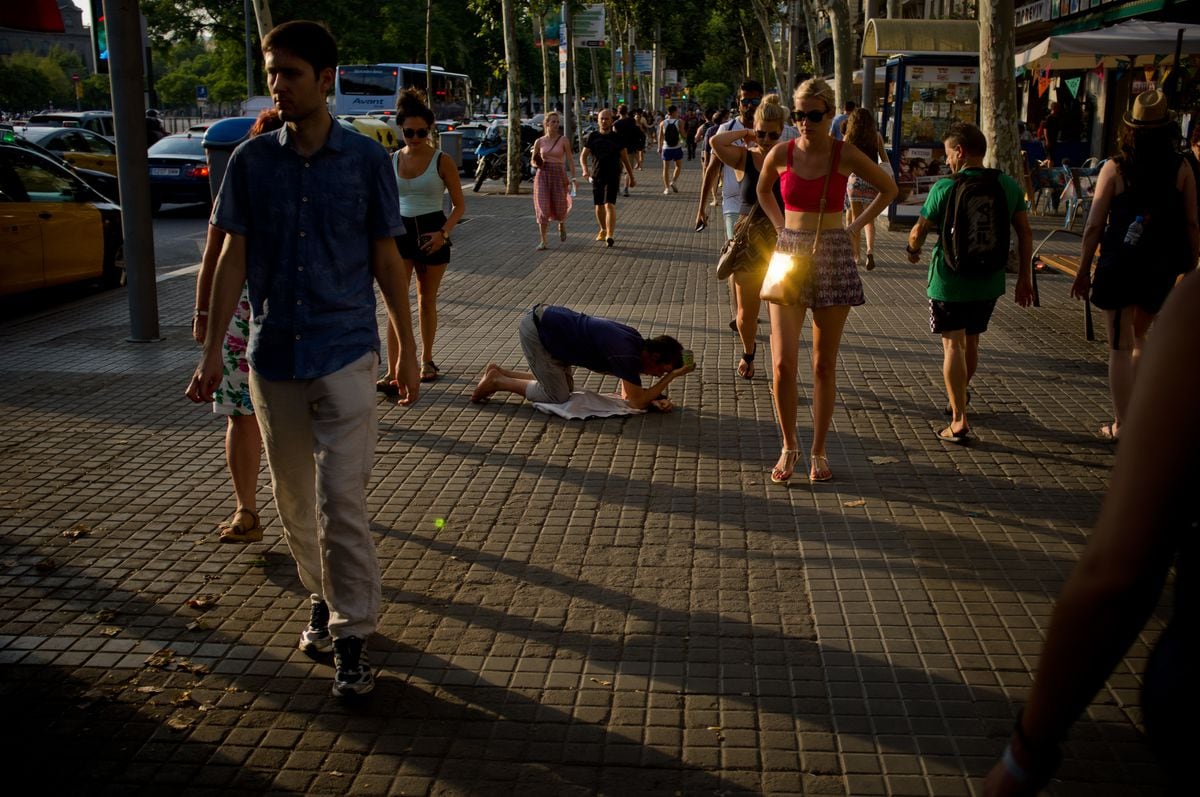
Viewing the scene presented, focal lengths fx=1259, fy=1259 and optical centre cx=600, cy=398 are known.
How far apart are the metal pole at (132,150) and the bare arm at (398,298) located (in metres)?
6.25

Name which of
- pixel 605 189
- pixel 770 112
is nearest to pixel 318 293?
pixel 770 112

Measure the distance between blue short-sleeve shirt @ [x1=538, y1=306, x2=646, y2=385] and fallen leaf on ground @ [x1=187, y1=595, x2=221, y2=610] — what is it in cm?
317

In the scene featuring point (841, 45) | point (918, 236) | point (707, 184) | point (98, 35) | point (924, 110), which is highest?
point (841, 45)

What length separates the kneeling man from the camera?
7.51 m

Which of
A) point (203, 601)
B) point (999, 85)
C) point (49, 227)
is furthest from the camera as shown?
point (999, 85)

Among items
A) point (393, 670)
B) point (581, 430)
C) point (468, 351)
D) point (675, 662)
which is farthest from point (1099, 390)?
point (393, 670)

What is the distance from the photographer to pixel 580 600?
16.2ft

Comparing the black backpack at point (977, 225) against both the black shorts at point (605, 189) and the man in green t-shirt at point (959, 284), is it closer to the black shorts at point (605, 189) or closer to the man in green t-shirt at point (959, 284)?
the man in green t-shirt at point (959, 284)

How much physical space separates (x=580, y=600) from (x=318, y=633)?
1.05 meters

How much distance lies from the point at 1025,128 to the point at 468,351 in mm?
18230

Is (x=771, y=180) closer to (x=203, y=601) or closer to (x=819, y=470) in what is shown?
(x=819, y=470)

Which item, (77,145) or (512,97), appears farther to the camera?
(512,97)

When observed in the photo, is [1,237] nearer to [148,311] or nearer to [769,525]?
[148,311]

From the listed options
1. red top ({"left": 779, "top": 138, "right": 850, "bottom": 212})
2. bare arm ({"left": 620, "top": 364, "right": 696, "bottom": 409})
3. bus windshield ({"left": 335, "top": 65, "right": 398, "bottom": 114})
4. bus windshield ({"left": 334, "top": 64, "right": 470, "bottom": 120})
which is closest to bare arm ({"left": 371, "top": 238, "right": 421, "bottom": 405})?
red top ({"left": 779, "top": 138, "right": 850, "bottom": 212})
